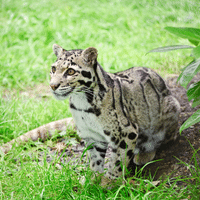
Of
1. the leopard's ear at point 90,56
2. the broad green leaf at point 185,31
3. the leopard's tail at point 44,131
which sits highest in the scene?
the broad green leaf at point 185,31

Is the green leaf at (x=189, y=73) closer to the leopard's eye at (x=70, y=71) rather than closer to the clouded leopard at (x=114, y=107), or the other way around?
the clouded leopard at (x=114, y=107)

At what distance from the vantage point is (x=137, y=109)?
127 inches

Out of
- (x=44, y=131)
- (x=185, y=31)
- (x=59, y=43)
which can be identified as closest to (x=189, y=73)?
(x=185, y=31)

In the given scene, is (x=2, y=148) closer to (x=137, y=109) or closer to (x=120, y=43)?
(x=137, y=109)

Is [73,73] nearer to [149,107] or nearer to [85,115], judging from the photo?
[85,115]

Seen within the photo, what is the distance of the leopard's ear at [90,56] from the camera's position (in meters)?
2.66

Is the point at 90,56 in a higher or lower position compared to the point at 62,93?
higher

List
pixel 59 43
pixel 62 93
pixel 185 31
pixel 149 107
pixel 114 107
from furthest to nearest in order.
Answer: pixel 59 43
pixel 149 107
pixel 114 107
pixel 62 93
pixel 185 31

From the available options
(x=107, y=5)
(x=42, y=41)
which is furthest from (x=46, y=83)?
(x=107, y=5)

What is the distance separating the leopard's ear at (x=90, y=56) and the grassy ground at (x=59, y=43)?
1213 millimetres

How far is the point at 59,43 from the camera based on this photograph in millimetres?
7250

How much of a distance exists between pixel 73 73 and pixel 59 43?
485cm

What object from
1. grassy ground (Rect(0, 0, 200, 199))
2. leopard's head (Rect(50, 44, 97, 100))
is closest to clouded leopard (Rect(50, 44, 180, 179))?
leopard's head (Rect(50, 44, 97, 100))

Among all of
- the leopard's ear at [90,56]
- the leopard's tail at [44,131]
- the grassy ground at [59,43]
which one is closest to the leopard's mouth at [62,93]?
the leopard's ear at [90,56]
